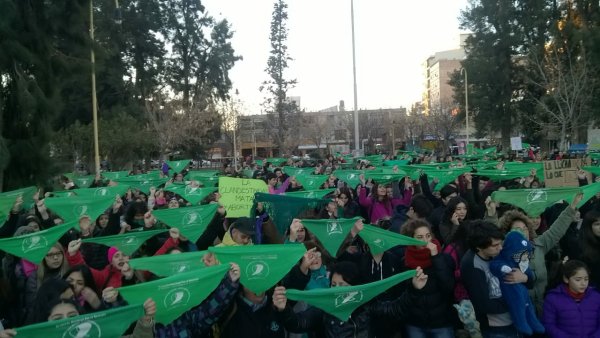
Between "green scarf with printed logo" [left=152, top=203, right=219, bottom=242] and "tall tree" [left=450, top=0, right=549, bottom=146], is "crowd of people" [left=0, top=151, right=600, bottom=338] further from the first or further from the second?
"tall tree" [left=450, top=0, right=549, bottom=146]

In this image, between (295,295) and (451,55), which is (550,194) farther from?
(451,55)

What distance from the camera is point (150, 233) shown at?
6328mm

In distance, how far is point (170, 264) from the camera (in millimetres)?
4656

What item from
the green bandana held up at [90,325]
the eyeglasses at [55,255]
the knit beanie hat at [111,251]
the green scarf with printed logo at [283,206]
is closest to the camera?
the green bandana held up at [90,325]

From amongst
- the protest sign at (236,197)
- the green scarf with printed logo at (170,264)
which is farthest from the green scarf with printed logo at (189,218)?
the green scarf with printed logo at (170,264)

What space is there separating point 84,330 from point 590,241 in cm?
445

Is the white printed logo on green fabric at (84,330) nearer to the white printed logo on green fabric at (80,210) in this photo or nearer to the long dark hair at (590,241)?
the long dark hair at (590,241)

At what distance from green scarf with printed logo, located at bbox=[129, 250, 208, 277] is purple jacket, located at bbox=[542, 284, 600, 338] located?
282 cm

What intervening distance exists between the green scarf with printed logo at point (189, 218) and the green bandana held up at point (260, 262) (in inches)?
106

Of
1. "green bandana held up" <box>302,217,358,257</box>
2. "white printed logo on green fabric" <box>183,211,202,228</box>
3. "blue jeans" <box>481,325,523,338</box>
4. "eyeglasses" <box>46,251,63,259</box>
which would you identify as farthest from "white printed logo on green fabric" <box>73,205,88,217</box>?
"blue jeans" <box>481,325,523,338</box>

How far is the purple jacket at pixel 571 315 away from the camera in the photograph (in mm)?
4293

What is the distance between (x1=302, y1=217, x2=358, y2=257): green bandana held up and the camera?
5.66 metres

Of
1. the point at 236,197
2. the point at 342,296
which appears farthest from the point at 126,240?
the point at 342,296

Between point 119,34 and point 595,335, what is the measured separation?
3817cm
